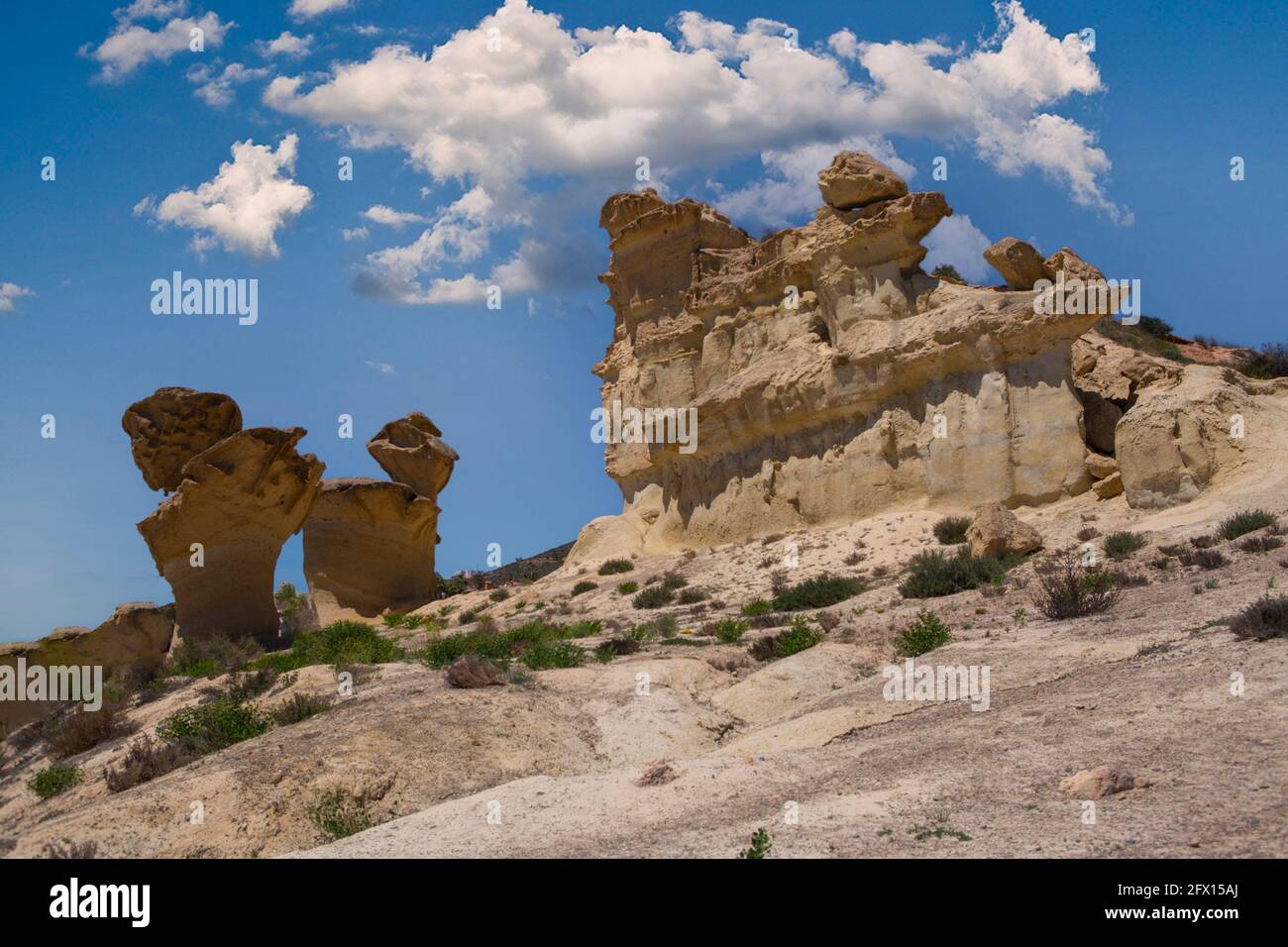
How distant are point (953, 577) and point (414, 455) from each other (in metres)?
20.8

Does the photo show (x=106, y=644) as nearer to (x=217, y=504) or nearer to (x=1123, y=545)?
(x=217, y=504)

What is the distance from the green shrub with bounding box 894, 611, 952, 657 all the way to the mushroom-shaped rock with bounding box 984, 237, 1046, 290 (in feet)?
50.0

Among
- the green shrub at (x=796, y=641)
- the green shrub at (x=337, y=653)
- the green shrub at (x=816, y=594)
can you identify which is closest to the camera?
the green shrub at (x=796, y=641)

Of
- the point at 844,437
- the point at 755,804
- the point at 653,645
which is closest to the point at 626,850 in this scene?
the point at 755,804

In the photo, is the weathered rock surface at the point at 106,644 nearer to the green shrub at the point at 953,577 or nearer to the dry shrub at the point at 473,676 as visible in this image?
the dry shrub at the point at 473,676

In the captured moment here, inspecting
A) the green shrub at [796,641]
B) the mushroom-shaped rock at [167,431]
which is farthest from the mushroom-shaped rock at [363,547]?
the green shrub at [796,641]

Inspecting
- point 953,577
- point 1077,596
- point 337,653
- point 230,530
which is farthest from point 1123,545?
point 230,530

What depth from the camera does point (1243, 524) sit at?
16.2 meters

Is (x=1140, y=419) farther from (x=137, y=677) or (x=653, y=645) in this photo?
(x=137, y=677)

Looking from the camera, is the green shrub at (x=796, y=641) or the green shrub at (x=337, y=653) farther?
the green shrub at (x=337, y=653)

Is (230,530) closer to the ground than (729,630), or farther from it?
farther from it

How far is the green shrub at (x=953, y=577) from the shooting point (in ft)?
54.1

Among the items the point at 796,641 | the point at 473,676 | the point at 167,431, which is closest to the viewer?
the point at 473,676

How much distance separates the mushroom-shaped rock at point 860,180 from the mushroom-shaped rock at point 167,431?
53.3 ft
